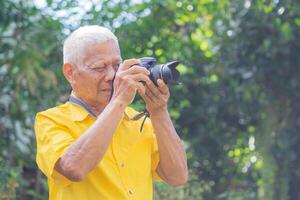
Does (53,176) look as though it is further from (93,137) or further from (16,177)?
(16,177)

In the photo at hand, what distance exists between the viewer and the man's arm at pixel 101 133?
8.57ft

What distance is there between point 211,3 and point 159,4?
0.43 m

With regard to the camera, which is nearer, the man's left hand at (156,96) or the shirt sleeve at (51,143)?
the shirt sleeve at (51,143)

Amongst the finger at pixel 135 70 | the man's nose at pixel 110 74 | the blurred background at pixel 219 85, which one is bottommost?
the blurred background at pixel 219 85

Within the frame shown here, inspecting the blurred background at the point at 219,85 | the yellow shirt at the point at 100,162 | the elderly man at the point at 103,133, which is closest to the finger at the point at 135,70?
the elderly man at the point at 103,133

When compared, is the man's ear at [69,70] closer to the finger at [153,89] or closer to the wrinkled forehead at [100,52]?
the wrinkled forehead at [100,52]

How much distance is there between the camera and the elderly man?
8.68ft

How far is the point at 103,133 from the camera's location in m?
2.64

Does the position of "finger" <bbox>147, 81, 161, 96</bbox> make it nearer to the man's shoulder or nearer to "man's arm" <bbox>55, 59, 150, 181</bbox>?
"man's arm" <bbox>55, 59, 150, 181</bbox>

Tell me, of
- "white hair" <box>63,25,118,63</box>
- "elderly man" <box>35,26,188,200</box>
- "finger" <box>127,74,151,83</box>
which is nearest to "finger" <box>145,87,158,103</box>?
"elderly man" <box>35,26,188,200</box>

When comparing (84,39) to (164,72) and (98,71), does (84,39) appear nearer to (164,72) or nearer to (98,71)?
(98,71)

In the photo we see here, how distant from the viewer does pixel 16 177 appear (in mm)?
5082

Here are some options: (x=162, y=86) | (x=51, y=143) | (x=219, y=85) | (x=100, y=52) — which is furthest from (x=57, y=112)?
(x=219, y=85)

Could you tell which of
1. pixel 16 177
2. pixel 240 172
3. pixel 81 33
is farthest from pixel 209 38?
pixel 81 33
